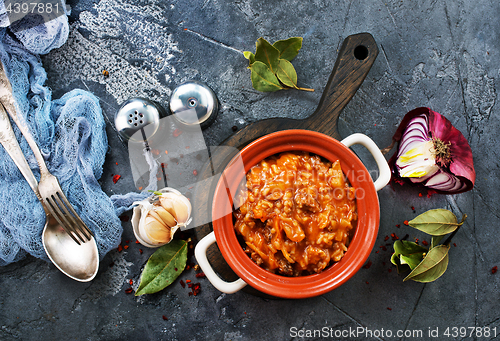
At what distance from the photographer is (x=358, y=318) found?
6.34 feet

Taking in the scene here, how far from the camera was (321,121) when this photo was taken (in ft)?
5.80

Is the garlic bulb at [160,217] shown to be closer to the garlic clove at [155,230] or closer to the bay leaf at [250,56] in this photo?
the garlic clove at [155,230]

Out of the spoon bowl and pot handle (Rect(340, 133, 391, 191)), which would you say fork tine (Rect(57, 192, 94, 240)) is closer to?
the spoon bowl

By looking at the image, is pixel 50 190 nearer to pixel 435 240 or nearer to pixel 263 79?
pixel 263 79

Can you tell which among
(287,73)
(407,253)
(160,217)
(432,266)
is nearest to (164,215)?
(160,217)

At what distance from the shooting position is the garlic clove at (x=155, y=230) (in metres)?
1.71

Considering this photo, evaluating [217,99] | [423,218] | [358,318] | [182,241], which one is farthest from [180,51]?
[358,318]

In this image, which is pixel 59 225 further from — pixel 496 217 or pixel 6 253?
pixel 496 217

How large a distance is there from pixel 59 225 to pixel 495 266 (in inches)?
108

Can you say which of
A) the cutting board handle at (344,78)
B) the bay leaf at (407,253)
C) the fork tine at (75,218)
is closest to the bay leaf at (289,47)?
the cutting board handle at (344,78)

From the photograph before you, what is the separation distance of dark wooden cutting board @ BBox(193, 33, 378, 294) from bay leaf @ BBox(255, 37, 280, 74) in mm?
333

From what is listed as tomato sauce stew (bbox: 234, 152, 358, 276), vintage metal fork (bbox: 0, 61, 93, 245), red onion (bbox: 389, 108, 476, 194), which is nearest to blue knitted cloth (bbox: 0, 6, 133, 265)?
vintage metal fork (bbox: 0, 61, 93, 245)

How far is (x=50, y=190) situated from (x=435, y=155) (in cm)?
227

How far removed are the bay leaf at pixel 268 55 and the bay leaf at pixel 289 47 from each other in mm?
53
